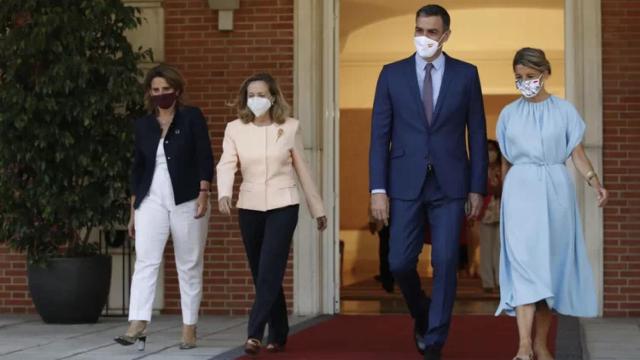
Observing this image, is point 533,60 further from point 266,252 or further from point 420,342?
point 266,252

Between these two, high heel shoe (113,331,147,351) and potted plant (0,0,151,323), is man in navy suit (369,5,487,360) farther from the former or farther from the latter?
potted plant (0,0,151,323)

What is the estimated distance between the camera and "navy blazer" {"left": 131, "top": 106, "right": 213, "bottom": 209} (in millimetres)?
7633

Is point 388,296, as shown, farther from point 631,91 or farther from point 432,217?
point 432,217

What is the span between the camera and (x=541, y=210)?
21.3 feet

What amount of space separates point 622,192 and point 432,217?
375cm

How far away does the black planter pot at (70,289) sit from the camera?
31.6 feet

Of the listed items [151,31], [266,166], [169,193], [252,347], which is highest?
[151,31]

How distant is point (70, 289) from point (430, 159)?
3.98 m

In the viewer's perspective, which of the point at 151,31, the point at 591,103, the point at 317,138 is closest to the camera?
the point at 591,103

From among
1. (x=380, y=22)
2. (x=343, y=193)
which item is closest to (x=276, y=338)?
(x=380, y=22)

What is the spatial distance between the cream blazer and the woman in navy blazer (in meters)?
0.31

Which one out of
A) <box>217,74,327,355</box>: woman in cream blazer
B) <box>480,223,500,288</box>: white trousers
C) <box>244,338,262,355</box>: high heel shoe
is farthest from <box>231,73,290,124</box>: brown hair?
<box>480,223,500,288</box>: white trousers

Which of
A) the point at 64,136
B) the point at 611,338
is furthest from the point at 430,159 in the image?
the point at 64,136

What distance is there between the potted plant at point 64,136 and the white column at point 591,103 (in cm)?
342
